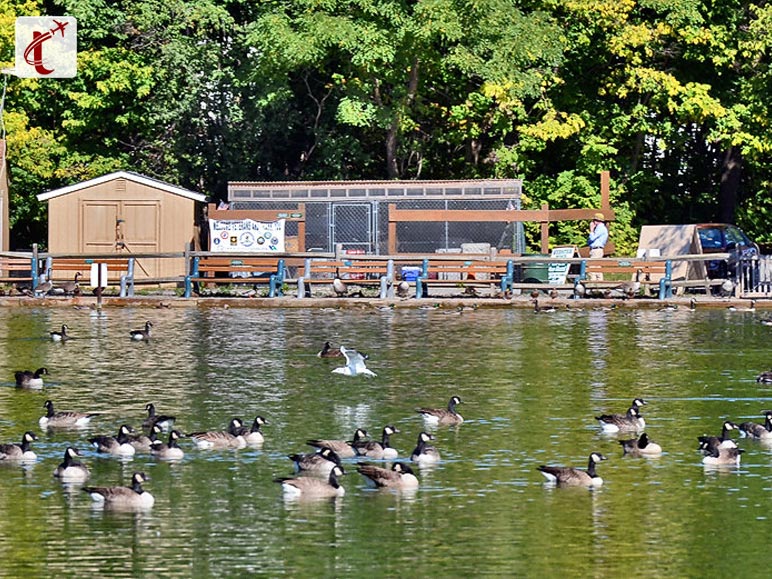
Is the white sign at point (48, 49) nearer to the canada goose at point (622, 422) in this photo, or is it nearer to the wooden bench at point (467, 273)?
the wooden bench at point (467, 273)

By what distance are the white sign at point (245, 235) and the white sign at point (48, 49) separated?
32.8 feet

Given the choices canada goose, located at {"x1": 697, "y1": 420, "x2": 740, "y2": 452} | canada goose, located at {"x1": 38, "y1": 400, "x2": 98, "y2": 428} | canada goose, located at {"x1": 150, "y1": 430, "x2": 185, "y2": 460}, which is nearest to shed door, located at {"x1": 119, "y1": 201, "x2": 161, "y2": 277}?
canada goose, located at {"x1": 38, "y1": 400, "x2": 98, "y2": 428}

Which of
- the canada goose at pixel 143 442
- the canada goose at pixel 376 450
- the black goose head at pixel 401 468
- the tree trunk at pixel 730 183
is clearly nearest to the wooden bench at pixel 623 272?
the tree trunk at pixel 730 183

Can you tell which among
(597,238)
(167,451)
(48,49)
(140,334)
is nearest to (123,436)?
(167,451)

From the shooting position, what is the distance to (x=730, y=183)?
6150 centimetres

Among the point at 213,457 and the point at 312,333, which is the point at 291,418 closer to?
the point at 213,457

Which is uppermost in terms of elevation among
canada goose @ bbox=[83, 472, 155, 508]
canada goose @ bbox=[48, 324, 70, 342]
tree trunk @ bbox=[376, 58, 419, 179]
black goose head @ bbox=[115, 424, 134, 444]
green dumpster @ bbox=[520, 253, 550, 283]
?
tree trunk @ bbox=[376, 58, 419, 179]

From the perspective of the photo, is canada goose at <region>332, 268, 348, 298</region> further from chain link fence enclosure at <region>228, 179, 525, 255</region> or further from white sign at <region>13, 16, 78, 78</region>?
white sign at <region>13, 16, 78, 78</region>

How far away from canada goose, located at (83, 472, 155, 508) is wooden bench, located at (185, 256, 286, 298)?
27.8m

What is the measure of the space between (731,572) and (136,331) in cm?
2337

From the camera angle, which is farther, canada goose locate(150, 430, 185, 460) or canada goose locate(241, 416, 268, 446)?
canada goose locate(241, 416, 268, 446)

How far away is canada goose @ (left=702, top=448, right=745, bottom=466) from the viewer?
22.9 m

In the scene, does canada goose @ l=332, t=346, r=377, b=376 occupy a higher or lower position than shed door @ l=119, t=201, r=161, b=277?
lower

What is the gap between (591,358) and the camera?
3559cm
